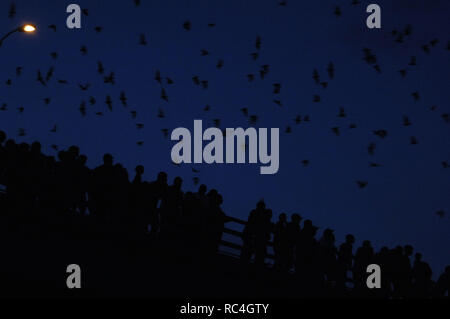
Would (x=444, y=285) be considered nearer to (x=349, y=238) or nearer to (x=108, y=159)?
(x=349, y=238)

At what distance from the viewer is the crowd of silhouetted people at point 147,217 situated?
15117mm

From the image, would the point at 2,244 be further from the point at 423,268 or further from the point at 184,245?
the point at 423,268

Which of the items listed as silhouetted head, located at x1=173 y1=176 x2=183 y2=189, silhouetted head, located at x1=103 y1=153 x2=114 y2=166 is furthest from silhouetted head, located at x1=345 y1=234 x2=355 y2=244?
silhouetted head, located at x1=103 y1=153 x2=114 y2=166

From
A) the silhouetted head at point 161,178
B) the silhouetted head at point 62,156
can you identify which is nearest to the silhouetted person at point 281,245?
the silhouetted head at point 161,178

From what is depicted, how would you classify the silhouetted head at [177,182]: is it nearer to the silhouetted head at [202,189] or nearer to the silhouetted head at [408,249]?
the silhouetted head at [202,189]

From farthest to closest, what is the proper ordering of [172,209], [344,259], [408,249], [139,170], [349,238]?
[408,249]
[344,259]
[349,238]
[172,209]
[139,170]

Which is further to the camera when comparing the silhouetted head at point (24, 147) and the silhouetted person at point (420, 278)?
the silhouetted person at point (420, 278)

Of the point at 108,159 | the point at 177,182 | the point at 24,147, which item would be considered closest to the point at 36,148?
the point at 24,147

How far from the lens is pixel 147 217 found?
53.2 feet

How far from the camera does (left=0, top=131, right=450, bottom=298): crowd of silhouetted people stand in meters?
15.1

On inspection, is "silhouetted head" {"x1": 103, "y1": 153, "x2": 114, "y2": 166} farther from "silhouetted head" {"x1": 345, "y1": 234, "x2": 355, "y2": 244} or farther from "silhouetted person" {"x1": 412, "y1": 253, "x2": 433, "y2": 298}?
"silhouetted person" {"x1": 412, "y1": 253, "x2": 433, "y2": 298}
